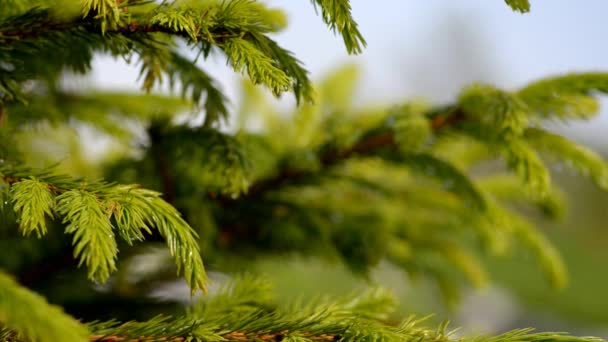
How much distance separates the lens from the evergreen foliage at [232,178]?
330 mm

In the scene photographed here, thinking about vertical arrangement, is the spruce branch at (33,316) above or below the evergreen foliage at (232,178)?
below

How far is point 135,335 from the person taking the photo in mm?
353

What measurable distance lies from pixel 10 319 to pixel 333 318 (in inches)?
8.2

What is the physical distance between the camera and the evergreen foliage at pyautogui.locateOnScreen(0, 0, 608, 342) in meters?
0.33

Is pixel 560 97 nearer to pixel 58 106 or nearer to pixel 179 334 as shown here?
pixel 179 334

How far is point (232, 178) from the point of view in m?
0.44

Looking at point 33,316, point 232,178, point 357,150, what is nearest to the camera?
point 33,316

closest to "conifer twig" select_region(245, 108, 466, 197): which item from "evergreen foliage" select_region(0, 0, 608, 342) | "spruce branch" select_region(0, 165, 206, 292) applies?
"evergreen foliage" select_region(0, 0, 608, 342)

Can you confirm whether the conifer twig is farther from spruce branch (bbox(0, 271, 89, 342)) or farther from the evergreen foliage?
spruce branch (bbox(0, 271, 89, 342))

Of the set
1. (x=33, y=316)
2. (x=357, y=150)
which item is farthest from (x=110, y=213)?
(x=357, y=150)

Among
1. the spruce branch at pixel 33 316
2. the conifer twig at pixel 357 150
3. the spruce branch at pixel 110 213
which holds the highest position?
the conifer twig at pixel 357 150

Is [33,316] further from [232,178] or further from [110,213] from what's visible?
[232,178]

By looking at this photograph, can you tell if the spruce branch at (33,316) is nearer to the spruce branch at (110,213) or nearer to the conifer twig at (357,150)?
the spruce branch at (110,213)

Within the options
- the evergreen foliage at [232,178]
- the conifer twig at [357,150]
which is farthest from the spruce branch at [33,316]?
the conifer twig at [357,150]
